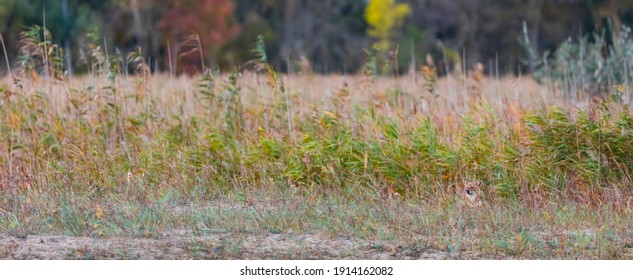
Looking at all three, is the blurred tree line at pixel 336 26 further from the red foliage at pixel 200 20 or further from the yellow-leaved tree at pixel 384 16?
the yellow-leaved tree at pixel 384 16

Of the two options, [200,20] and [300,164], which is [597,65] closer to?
[300,164]

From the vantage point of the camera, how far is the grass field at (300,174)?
7055 mm

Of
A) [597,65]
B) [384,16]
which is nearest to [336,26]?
[384,16]

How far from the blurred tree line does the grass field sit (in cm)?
2587

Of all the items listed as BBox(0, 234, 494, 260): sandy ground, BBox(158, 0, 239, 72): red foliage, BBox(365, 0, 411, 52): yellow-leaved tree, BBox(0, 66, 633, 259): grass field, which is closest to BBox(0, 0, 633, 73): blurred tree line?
BBox(158, 0, 239, 72): red foliage

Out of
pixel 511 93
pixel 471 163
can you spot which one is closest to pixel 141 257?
pixel 471 163

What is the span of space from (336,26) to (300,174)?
4193 centimetres

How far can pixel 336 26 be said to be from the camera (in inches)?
1991

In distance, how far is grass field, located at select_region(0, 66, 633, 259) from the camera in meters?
7.05

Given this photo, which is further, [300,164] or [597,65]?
[597,65]

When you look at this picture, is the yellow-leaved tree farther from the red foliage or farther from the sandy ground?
the sandy ground

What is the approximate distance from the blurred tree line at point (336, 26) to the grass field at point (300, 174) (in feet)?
84.9

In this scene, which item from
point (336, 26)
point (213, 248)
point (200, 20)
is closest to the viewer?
point (213, 248)
